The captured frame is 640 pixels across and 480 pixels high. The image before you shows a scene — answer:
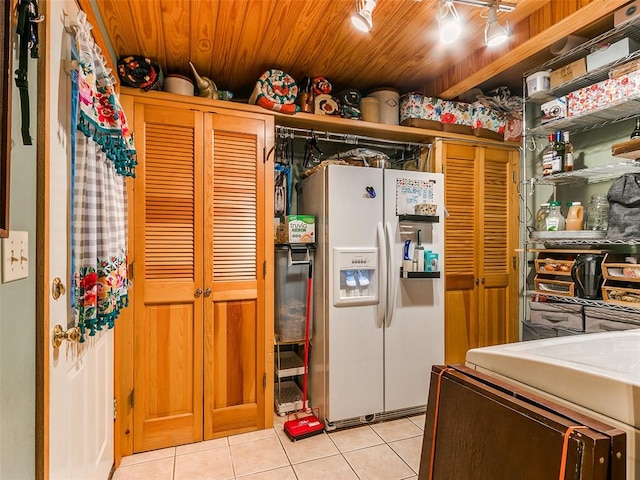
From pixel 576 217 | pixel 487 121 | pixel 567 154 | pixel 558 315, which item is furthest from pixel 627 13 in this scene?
pixel 558 315

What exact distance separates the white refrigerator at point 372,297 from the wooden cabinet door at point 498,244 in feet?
1.76

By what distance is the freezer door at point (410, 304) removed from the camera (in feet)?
8.36

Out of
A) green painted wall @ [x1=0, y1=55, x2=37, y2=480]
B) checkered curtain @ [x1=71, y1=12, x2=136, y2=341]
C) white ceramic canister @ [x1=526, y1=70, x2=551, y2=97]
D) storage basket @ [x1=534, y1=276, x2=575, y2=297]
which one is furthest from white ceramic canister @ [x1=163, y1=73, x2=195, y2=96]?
storage basket @ [x1=534, y1=276, x2=575, y2=297]

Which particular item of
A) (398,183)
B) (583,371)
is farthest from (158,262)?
(583,371)

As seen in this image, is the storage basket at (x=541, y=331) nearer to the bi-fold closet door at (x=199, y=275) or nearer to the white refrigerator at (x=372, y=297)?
the white refrigerator at (x=372, y=297)

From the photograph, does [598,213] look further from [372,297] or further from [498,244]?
[372,297]

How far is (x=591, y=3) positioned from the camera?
1.70 meters

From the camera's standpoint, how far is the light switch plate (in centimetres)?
81

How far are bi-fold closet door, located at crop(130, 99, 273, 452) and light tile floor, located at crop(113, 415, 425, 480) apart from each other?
11cm

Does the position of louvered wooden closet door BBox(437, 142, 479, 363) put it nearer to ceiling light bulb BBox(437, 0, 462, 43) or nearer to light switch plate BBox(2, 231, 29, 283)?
ceiling light bulb BBox(437, 0, 462, 43)

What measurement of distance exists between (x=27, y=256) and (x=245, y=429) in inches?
76.2

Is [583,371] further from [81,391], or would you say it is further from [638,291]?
[638,291]

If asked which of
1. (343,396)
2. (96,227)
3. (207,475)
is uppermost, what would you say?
(96,227)

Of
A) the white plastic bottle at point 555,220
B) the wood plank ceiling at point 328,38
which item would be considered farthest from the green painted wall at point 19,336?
the white plastic bottle at point 555,220
